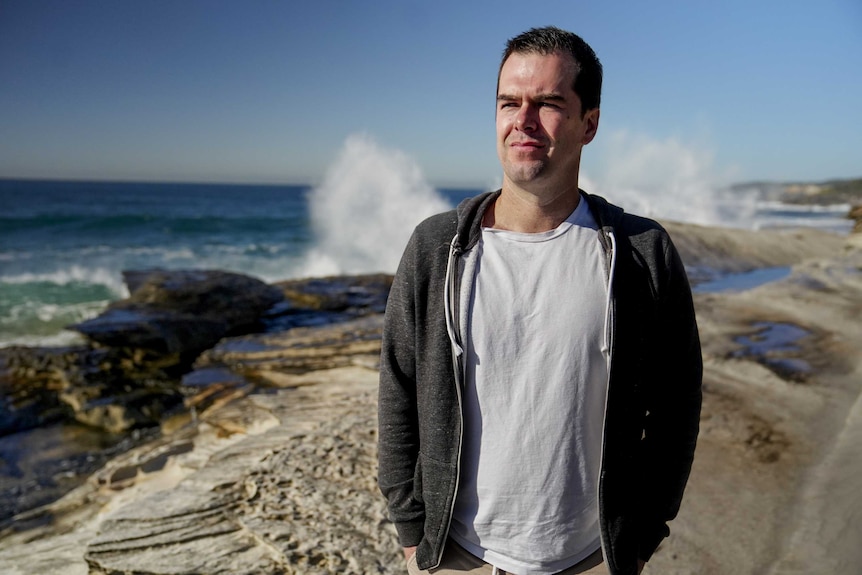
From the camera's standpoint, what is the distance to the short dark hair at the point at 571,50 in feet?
5.02

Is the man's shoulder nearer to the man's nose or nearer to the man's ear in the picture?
the man's ear

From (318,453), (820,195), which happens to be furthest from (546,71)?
(820,195)

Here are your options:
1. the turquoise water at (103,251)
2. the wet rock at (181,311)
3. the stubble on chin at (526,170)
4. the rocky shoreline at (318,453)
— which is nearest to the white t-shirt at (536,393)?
the stubble on chin at (526,170)

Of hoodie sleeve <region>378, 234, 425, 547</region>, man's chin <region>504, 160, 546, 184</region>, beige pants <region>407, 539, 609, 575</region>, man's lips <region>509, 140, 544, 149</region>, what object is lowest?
beige pants <region>407, 539, 609, 575</region>

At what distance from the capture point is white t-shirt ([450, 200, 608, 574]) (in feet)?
4.96

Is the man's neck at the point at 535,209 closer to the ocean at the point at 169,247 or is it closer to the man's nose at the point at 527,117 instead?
the man's nose at the point at 527,117

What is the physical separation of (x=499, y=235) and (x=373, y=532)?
216cm

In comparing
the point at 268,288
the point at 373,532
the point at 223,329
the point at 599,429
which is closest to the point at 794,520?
the point at 373,532

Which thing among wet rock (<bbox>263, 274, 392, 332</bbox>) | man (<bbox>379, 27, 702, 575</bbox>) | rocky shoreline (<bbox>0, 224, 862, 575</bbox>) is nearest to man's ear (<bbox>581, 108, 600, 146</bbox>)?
man (<bbox>379, 27, 702, 575</bbox>)

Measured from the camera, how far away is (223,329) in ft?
35.6

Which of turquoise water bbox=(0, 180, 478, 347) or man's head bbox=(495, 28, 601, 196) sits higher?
man's head bbox=(495, 28, 601, 196)

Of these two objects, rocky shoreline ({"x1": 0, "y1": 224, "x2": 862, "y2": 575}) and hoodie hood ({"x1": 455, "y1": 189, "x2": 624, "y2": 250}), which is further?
rocky shoreline ({"x1": 0, "y1": 224, "x2": 862, "y2": 575})

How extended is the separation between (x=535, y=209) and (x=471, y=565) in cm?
94

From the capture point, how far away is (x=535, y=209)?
160 cm
